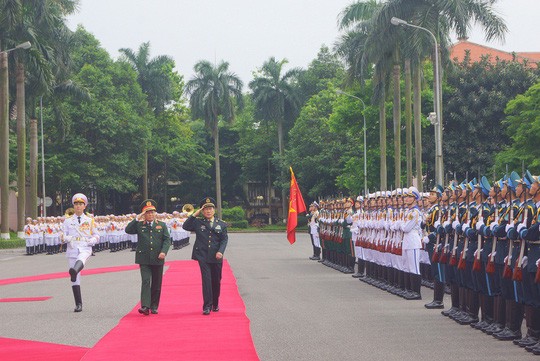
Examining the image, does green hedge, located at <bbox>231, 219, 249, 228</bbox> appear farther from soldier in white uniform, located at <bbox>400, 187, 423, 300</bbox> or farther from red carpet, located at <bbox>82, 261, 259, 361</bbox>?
soldier in white uniform, located at <bbox>400, 187, 423, 300</bbox>

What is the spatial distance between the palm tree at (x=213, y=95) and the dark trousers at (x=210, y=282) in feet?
226

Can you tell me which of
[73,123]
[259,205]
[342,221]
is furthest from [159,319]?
[259,205]

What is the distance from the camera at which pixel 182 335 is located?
1310 centimetres

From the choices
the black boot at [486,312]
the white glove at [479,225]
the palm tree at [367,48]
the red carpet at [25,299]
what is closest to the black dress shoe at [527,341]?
the black boot at [486,312]

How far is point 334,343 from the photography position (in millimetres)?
12164

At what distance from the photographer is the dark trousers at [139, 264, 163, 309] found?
15641 mm

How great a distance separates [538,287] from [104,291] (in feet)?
37.5

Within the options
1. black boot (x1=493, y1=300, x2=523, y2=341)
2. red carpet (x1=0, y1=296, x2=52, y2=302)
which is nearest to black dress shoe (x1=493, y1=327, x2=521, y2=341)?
black boot (x1=493, y1=300, x2=523, y2=341)

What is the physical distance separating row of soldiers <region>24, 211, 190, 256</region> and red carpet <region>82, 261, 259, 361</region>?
78.5 feet

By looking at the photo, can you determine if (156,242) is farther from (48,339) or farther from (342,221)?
(342,221)

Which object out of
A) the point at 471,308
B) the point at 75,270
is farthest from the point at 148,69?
the point at 471,308

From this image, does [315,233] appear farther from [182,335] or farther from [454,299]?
[182,335]

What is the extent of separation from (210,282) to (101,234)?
97.0 feet

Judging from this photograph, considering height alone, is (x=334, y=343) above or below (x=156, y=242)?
below
